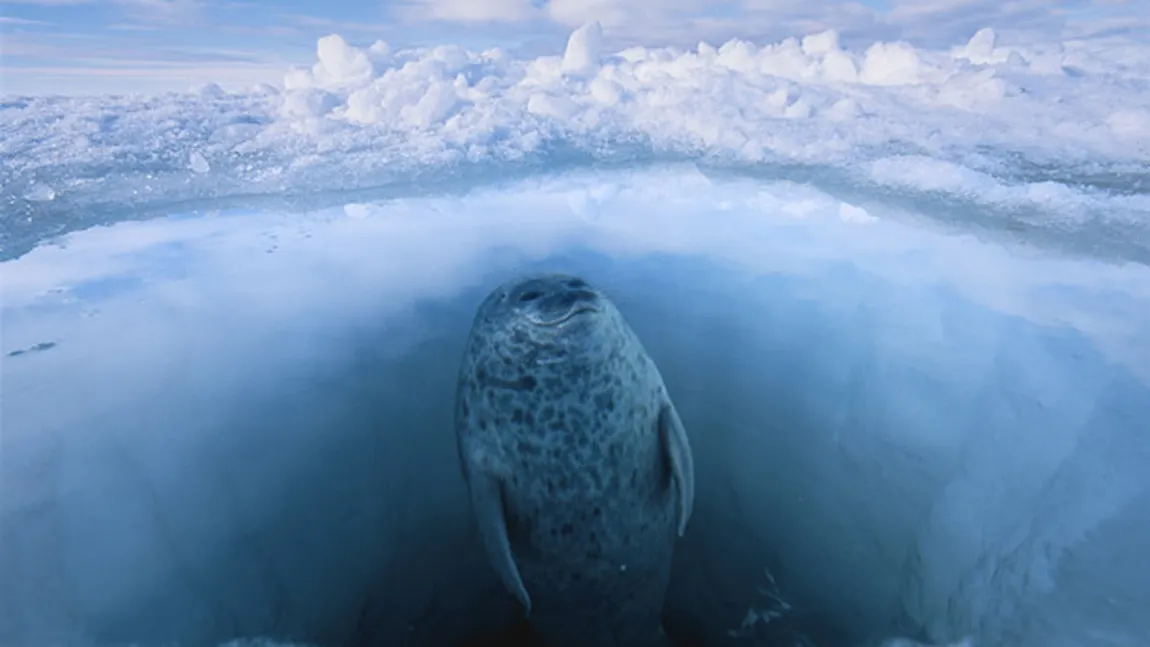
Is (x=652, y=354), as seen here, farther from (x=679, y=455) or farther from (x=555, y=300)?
(x=555, y=300)

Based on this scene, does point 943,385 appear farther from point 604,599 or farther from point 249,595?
point 249,595

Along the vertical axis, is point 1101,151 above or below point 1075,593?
above

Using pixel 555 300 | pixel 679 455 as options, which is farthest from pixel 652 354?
pixel 555 300

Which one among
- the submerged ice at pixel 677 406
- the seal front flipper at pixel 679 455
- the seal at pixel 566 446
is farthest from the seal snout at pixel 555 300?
the submerged ice at pixel 677 406

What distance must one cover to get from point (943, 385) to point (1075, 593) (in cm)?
176

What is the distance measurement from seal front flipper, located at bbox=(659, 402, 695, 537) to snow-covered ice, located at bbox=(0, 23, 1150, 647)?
1.14 meters

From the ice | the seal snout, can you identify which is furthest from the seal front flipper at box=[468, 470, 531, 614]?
the ice

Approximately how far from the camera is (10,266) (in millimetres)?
5184

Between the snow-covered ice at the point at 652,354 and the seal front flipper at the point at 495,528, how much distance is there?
4.06ft

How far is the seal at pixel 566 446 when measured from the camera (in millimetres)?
2619

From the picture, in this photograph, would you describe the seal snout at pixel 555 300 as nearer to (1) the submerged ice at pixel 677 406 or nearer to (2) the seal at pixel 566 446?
(2) the seal at pixel 566 446

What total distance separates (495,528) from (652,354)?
2.47 m

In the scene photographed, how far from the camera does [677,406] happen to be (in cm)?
448

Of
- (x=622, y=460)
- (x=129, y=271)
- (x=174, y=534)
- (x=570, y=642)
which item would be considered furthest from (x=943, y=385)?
(x=129, y=271)
